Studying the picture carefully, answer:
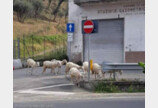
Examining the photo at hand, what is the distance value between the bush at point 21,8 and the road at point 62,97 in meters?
42.3

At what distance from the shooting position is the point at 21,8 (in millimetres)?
56812

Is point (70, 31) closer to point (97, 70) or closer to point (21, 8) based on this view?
point (97, 70)

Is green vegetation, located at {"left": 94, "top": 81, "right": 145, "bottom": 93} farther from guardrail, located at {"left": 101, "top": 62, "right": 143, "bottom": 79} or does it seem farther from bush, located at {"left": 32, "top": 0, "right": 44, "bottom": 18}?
bush, located at {"left": 32, "top": 0, "right": 44, "bottom": 18}

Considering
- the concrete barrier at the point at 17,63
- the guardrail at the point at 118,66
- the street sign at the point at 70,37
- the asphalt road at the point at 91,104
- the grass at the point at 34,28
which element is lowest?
the asphalt road at the point at 91,104

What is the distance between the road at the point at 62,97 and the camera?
10.1 metres

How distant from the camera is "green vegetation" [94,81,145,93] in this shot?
12847 millimetres

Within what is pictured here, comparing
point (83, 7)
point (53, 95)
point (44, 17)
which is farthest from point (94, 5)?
point (44, 17)

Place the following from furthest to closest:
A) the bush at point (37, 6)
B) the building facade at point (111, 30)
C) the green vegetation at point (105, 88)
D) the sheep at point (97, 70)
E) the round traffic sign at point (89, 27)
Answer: the bush at point (37, 6) → the building facade at point (111, 30) → the sheep at point (97, 70) → the round traffic sign at point (89, 27) → the green vegetation at point (105, 88)

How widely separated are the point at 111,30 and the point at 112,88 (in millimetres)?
9266

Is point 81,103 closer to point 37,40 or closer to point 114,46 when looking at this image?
point 114,46

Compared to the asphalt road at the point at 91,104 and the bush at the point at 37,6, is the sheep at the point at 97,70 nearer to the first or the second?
the asphalt road at the point at 91,104

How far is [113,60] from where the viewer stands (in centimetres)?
2158

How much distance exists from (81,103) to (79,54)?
39.3ft

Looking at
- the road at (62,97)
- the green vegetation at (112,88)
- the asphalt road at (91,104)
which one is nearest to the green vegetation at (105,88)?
the green vegetation at (112,88)
